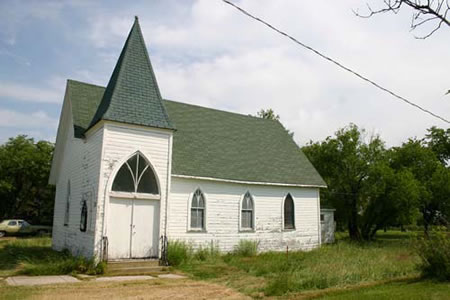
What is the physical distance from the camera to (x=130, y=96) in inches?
599

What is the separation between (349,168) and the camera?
31.0 metres

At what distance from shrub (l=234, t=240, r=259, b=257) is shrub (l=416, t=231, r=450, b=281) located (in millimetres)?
8048

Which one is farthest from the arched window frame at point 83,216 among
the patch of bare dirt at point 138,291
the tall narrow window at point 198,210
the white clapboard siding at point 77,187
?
the tall narrow window at point 198,210

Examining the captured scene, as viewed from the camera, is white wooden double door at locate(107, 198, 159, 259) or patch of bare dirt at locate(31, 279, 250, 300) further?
white wooden double door at locate(107, 198, 159, 259)

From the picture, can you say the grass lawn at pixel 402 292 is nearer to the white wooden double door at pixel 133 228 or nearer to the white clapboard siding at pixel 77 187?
the white wooden double door at pixel 133 228

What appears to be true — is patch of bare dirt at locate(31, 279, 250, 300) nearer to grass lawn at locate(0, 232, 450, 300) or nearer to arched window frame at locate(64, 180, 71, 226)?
grass lawn at locate(0, 232, 450, 300)

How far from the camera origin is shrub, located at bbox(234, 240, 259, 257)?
18.4 meters

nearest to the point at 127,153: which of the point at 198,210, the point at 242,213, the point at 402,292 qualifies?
the point at 198,210

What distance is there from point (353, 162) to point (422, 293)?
72.0ft

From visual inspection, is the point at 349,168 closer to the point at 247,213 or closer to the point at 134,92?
the point at 247,213

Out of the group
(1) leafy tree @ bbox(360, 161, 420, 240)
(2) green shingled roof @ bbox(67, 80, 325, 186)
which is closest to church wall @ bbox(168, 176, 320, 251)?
(2) green shingled roof @ bbox(67, 80, 325, 186)

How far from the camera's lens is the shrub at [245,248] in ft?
60.4

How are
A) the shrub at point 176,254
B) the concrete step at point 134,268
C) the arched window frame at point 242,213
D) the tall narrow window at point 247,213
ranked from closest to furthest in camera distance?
1. the concrete step at point 134,268
2. the shrub at point 176,254
3. the arched window frame at point 242,213
4. the tall narrow window at point 247,213

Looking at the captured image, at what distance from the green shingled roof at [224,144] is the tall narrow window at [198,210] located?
0.98 m
